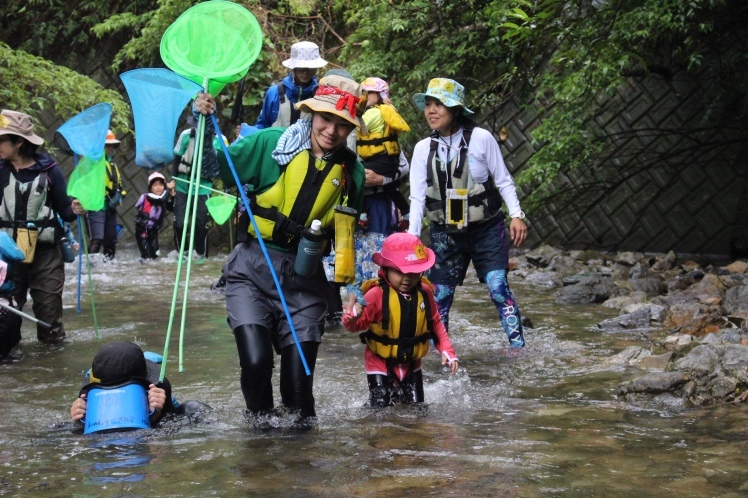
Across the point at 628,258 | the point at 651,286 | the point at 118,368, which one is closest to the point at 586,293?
the point at 651,286

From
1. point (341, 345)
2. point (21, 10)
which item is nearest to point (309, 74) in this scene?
point (341, 345)

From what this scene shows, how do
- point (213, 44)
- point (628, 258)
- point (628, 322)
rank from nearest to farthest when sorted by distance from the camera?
point (213, 44)
point (628, 322)
point (628, 258)

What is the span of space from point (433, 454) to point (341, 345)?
3.44 metres

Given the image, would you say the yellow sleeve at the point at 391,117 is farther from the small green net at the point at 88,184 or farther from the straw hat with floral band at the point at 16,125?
the straw hat with floral band at the point at 16,125

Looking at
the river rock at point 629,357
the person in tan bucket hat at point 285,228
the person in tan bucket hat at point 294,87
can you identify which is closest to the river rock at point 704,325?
the river rock at point 629,357

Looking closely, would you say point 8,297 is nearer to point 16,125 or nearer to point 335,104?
point 16,125

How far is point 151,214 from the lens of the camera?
16.0 m

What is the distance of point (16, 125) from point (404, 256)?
3.48 meters

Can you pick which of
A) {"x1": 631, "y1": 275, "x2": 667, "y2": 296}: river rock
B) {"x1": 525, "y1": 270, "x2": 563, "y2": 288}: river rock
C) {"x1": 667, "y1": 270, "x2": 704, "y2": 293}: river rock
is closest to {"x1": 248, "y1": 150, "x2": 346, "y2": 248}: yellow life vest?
{"x1": 631, "y1": 275, "x2": 667, "y2": 296}: river rock

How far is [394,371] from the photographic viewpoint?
5891mm

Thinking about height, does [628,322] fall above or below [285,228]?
below

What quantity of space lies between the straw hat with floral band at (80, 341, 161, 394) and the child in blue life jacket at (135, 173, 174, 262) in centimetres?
1064

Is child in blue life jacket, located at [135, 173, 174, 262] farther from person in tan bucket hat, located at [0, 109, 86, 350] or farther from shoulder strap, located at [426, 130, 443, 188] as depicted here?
shoulder strap, located at [426, 130, 443, 188]

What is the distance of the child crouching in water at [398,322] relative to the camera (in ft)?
19.0
